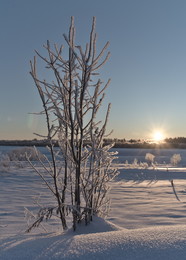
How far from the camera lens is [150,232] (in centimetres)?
182

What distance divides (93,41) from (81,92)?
0.42m

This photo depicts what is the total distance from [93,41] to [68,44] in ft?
0.64

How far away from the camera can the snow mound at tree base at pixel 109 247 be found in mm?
1474

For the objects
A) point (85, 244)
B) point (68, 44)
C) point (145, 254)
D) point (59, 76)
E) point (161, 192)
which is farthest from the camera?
point (161, 192)

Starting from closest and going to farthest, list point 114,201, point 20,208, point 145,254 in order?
point 145,254 → point 20,208 → point 114,201

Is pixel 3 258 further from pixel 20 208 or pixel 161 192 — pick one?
pixel 161 192

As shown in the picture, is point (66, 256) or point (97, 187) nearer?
point (66, 256)

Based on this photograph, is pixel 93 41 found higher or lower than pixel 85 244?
higher

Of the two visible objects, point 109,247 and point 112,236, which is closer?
point 109,247

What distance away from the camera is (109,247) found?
61.9 inches

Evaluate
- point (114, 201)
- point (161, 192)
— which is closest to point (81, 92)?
point (114, 201)

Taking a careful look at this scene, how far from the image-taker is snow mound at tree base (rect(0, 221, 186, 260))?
1.47m

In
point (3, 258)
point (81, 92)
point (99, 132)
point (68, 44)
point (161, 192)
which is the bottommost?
point (161, 192)

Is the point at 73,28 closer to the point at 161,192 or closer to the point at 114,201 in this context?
the point at 114,201
